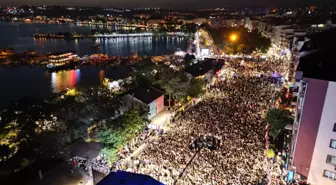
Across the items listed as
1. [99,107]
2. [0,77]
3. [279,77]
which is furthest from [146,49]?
[99,107]

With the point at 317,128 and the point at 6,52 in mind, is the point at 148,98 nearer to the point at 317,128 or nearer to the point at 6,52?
the point at 317,128

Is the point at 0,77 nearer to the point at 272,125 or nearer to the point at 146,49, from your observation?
the point at 146,49

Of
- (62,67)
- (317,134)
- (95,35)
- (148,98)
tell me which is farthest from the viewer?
(95,35)

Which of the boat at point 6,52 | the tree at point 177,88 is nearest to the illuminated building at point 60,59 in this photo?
the boat at point 6,52

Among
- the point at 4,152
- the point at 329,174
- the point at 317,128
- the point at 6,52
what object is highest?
the point at 317,128

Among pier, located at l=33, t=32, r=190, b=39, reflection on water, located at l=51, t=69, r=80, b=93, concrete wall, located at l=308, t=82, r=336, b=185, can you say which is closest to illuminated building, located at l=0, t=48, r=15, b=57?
reflection on water, located at l=51, t=69, r=80, b=93

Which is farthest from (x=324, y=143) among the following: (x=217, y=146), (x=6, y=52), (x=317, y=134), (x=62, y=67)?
(x=6, y=52)

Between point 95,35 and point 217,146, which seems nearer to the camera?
point 217,146
